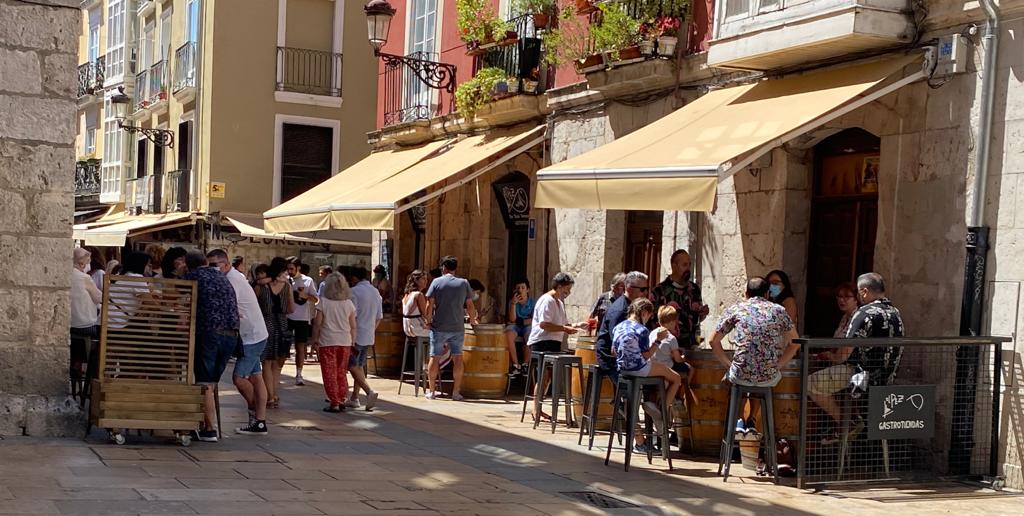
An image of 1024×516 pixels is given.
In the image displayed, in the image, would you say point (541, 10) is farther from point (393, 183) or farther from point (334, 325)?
point (334, 325)

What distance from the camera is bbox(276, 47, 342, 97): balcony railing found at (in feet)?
89.7

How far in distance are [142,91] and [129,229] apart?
8.41 meters

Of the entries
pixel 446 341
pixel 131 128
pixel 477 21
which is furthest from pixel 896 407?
pixel 131 128

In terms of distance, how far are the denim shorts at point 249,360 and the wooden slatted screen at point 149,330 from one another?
2.47 ft

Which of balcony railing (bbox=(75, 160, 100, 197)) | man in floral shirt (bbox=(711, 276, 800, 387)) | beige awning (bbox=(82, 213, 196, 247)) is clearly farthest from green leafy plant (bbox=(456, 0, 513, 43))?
balcony railing (bbox=(75, 160, 100, 197))

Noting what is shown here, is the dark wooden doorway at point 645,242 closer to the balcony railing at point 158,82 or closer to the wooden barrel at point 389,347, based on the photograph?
the wooden barrel at point 389,347

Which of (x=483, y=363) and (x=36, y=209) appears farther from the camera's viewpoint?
(x=483, y=363)

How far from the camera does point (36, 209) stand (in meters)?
9.62

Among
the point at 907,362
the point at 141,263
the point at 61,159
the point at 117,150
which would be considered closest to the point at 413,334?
the point at 141,263

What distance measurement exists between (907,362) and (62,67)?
21.6 feet

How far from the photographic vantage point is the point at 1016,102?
9.25m

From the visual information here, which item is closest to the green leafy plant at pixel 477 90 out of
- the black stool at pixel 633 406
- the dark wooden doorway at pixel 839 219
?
the dark wooden doorway at pixel 839 219

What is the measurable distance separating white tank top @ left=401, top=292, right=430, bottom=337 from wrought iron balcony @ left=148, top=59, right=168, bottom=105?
16951 millimetres

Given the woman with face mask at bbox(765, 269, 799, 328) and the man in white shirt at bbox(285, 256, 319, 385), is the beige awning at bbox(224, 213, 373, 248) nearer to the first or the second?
the man in white shirt at bbox(285, 256, 319, 385)
